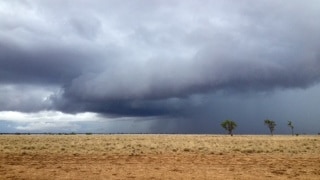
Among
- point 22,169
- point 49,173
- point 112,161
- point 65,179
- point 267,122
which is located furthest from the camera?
point 267,122

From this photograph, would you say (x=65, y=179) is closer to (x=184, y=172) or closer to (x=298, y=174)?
(x=184, y=172)

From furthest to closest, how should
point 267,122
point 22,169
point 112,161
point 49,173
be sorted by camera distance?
point 267,122 < point 112,161 < point 22,169 < point 49,173

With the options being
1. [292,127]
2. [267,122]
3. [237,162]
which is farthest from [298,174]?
[292,127]

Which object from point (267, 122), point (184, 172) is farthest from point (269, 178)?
point (267, 122)

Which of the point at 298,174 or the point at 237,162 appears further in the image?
the point at 237,162

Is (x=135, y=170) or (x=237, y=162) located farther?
(x=237, y=162)

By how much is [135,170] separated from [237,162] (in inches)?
319

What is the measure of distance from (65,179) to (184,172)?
22.8 ft

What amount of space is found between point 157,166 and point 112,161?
14.4ft

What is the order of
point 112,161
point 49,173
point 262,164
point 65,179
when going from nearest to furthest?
point 65,179 < point 49,173 < point 262,164 < point 112,161

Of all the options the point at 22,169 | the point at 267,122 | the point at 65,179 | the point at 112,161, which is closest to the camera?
the point at 65,179

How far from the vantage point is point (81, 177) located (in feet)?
63.6

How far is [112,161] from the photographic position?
2647 centimetres

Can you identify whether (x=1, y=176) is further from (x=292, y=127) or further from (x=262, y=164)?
(x=292, y=127)
